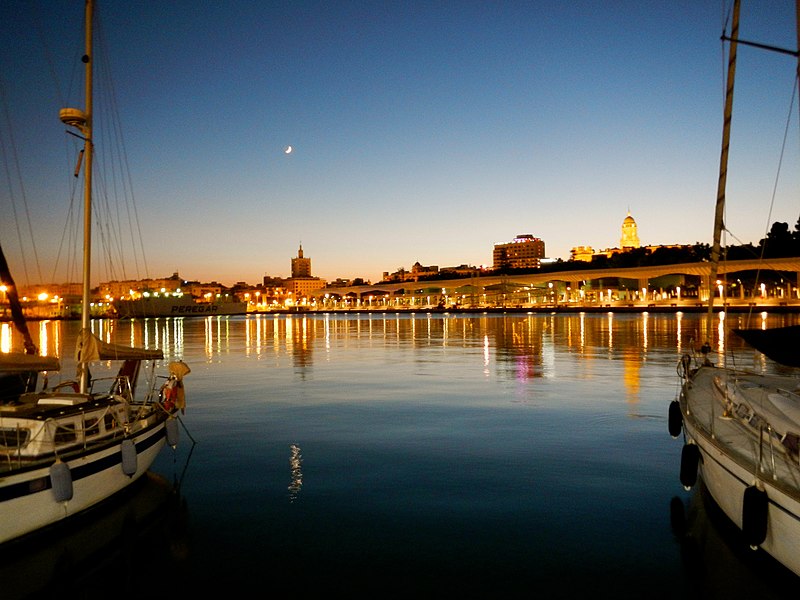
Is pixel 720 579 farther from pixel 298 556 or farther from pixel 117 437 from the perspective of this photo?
pixel 117 437

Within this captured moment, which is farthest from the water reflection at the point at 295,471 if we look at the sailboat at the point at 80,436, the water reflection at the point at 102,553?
the sailboat at the point at 80,436

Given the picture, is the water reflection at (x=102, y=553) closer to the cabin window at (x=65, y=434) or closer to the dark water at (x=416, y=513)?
the dark water at (x=416, y=513)

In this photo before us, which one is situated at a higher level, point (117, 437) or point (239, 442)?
point (117, 437)

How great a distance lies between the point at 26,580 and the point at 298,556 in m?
4.26

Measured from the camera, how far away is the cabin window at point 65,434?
1280 centimetres

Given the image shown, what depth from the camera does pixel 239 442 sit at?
65.0ft

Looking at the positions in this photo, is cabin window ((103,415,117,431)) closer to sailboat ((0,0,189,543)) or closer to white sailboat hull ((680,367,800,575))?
sailboat ((0,0,189,543))

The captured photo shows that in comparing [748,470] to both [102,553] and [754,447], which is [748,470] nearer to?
[754,447]

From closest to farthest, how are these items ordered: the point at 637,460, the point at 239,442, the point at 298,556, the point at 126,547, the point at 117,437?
the point at 298,556 → the point at 126,547 → the point at 117,437 → the point at 637,460 → the point at 239,442

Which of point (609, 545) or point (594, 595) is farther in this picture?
point (609, 545)

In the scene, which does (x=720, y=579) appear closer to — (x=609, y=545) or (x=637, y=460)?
(x=609, y=545)

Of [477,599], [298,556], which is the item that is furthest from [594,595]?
[298,556]

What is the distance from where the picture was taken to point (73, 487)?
12.0m

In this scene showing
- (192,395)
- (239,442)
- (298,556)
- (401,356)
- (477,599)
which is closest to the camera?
(477,599)
